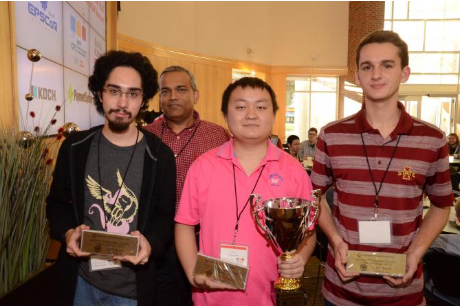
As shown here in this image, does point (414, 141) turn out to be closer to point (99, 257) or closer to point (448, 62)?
point (99, 257)

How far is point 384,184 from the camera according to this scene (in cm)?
160

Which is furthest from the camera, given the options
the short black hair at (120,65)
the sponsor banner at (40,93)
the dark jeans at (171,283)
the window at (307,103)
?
the window at (307,103)

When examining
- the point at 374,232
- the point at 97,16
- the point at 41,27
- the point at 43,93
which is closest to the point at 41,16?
the point at 41,27

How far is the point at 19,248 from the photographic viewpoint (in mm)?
1707

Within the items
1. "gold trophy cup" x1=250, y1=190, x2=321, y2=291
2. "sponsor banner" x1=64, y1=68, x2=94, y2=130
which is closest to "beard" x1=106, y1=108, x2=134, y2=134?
"gold trophy cup" x1=250, y1=190, x2=321, y2=291

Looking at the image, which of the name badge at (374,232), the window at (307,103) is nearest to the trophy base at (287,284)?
the name badge at (374,232)

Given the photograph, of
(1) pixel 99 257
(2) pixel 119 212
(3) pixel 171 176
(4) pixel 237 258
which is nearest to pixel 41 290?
(1) pixel 99 257

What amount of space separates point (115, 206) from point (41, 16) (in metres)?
1.47

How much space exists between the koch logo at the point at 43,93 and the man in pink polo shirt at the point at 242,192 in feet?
3.94

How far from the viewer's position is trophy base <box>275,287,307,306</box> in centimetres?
140

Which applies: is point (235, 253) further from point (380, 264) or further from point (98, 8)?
point (98, 8)

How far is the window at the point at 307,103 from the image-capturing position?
15.3 meters

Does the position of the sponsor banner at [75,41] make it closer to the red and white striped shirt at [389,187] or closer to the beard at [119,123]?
the beard at [119,123]

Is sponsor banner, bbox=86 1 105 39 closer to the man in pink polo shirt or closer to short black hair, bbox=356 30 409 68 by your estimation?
the man in pink polo shirt
